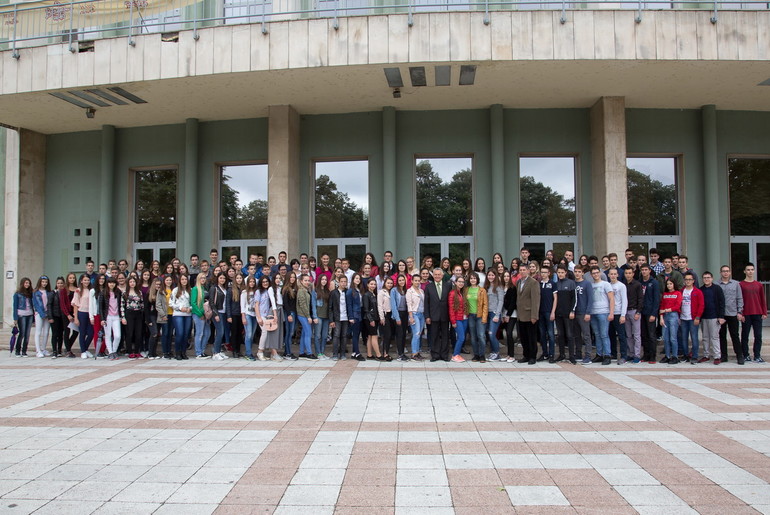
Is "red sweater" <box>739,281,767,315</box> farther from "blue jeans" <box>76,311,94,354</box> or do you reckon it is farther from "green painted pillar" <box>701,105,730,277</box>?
"blue jeans" <box>76,311,94,354</box>

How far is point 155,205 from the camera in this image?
16.4m

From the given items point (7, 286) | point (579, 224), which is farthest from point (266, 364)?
point (7, 286)

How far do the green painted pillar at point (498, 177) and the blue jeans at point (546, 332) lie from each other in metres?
4.24

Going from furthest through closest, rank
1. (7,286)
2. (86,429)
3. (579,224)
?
(7,286) → (579,224) → (86,429)

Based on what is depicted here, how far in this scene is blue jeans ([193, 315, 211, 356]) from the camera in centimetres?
1080

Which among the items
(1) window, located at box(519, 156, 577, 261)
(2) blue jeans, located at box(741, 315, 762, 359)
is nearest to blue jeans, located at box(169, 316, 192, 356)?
(1) window, located at box(519, 156, 577, 261)

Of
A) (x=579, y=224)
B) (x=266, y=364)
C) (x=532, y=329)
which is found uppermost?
(x=579, y=224)

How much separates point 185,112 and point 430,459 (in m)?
13.2

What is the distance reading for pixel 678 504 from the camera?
3762 millimetres

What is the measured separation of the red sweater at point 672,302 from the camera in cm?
992

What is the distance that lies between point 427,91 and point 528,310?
21.1 ft

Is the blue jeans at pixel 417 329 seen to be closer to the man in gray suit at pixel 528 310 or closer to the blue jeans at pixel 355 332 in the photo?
the blue jeans at pixel 355 332

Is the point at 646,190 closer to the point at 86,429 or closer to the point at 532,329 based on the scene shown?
the point at 532,329

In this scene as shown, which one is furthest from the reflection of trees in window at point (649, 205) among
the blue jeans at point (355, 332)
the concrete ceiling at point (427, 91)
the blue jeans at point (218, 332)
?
the blue jeans at point (218, 332)
